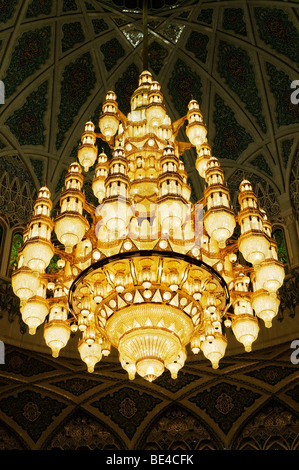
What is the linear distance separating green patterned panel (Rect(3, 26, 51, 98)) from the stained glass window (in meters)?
5.78

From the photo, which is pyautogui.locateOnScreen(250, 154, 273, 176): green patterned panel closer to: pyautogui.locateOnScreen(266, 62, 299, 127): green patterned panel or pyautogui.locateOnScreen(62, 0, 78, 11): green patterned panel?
pyautogui.locateOnScreen(266, 62, 299, 127): green patterned panel

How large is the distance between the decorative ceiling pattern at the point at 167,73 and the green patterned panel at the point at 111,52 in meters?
0.02

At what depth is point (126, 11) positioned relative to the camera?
12.3 meters

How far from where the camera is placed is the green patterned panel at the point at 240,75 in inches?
492

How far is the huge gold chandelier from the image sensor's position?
20.5ft

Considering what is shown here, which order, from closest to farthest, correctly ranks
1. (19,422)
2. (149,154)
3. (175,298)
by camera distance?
(175,298)
(149,154)
(19,422)

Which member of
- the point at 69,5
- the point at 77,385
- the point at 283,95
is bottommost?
the point at 77,385

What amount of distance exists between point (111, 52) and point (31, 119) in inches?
86.3

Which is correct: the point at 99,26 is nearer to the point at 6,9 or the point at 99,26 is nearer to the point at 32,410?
the point at 6,9

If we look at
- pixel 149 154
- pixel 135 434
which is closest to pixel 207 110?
pixel 149 154

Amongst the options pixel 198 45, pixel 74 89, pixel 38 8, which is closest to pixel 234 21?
pixel 198 45

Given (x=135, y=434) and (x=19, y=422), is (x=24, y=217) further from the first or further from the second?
(x=135, y=434)

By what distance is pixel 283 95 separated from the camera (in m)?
12.3

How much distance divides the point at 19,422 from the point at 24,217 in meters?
3.96
